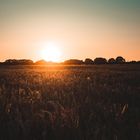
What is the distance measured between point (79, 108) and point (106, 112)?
47 centimetres

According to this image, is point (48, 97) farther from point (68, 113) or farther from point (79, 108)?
point (68, 113)

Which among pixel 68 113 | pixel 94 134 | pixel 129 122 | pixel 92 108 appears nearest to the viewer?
pixel 94 134

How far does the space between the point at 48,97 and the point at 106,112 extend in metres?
2.14

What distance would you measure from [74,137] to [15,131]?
745 mm

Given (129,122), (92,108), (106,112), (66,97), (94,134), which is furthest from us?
(66,97)

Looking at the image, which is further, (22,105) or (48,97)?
(48,97)

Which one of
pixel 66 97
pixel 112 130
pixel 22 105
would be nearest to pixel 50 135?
pixel 112 130

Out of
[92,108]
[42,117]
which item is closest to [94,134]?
[42,117]

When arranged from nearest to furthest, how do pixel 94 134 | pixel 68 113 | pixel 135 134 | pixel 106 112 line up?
pixel 94 134 → pixel 135 134 → pixel 68 113 → pixel 106 112

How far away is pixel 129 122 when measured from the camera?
15.2ft

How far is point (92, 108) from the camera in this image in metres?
5.35

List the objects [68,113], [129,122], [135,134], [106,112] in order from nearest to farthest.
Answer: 1. [135,134]
2. [68,113]
3. [129,122]
4. [106,112]

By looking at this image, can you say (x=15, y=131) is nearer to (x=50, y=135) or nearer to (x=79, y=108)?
(x=50, y=135)

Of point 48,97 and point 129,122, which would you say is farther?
point 48,97
